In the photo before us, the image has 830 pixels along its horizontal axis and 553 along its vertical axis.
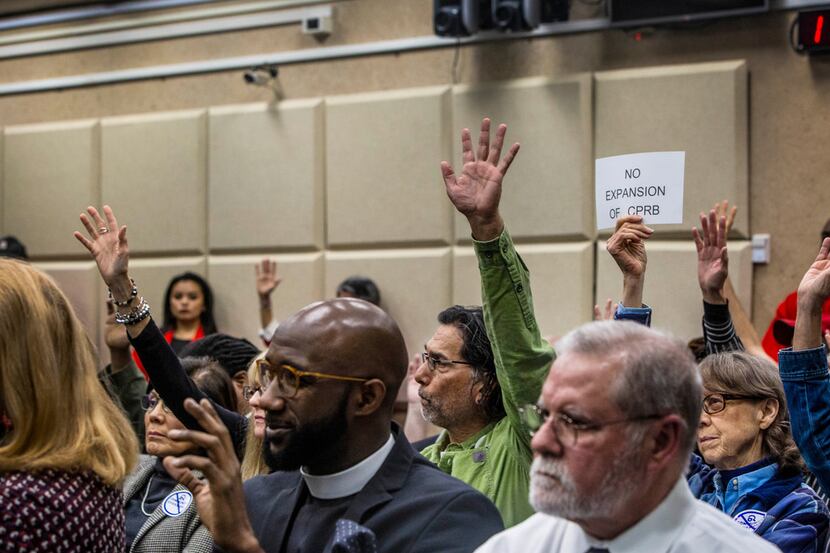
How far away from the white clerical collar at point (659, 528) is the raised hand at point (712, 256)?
1502mm

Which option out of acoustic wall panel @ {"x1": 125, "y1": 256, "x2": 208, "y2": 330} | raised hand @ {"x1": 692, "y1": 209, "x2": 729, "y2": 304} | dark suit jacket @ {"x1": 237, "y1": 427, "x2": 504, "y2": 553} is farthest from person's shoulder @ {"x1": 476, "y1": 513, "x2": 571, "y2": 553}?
acoustic wall panel @ {"x1": 125, "y1": 256, "x2": 208, "y2": 330}

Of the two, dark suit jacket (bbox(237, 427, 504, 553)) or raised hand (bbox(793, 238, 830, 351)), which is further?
raised hand (bbox(793, 238, 830, 351))

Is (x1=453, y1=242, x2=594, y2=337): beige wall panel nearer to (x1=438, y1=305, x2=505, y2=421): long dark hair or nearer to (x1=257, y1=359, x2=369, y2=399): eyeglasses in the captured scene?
(x1=438, y1=305, x2=505, y2=421): long dark hair

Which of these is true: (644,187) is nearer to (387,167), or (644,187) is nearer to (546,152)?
(546,152)

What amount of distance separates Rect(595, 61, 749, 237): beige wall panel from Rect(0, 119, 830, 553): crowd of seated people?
1.65 meters

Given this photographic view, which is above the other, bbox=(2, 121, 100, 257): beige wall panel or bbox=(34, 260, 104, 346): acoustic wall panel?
bbox=(2, 121, 100, 257): beige wall panel

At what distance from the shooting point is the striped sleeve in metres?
3.06

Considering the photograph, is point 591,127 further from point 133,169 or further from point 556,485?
point 556,485

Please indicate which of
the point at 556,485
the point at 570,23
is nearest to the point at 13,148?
the point at 570,23

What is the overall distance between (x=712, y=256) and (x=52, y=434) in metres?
1.88

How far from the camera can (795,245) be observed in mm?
4500

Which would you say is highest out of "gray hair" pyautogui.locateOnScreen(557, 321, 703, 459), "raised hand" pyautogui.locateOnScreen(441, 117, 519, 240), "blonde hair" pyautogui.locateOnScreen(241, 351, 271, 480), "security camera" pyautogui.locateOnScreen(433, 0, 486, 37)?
"security camera" pyautogui.locateOnScreen(433, 0, 486, 37)

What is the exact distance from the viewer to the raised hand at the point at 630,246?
2596 millimetres

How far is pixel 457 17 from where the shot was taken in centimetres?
492
